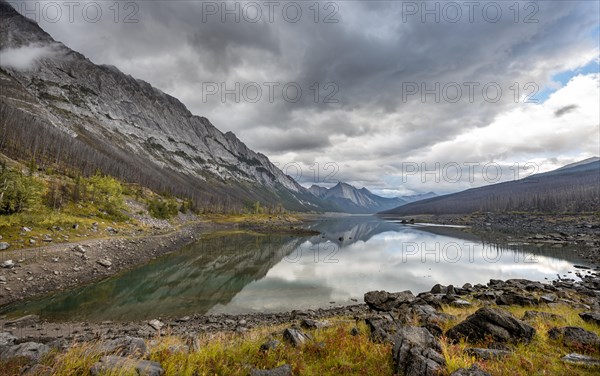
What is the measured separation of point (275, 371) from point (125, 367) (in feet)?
13.1

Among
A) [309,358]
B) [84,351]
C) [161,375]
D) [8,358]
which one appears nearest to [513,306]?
[309,358]

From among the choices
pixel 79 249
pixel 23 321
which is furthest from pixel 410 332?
pixel 79 249

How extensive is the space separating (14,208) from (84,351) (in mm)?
45152

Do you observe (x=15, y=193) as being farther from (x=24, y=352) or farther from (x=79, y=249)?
(x=24, y=352)

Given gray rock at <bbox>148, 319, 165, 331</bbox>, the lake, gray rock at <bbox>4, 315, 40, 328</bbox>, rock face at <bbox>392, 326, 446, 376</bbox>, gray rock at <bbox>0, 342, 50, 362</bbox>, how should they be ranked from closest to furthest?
rock face at <bbox>392, 326, 446, 376</bbox> < gray rock at <bbox>0, 342, 50, 362</bbox> < gray rock at <bbox>4, 315, 40, 328</bbox> < gray rock at <bbox>148, 319, 165, 331</bbox> < the lake

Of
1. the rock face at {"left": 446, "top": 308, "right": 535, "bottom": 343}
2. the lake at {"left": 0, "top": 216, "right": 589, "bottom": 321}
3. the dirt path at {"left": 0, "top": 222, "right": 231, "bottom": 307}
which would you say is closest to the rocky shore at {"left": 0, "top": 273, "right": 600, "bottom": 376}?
the rock face at {"left": 446, "top": 308, "right": 535, "bottom": 343}

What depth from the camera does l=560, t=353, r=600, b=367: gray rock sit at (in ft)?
24.5

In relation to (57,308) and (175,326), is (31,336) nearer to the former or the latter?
(57,308)

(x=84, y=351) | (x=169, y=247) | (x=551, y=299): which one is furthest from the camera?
(x=169, y=247)

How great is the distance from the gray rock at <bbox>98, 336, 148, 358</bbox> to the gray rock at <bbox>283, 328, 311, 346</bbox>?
5038 mm

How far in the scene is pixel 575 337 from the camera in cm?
921

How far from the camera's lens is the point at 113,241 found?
43.2m

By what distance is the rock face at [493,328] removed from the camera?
9734 mm

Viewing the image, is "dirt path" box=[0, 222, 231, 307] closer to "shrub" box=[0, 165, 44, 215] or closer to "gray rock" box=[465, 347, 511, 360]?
"shrub" box=[0, 165, 44, 215]
